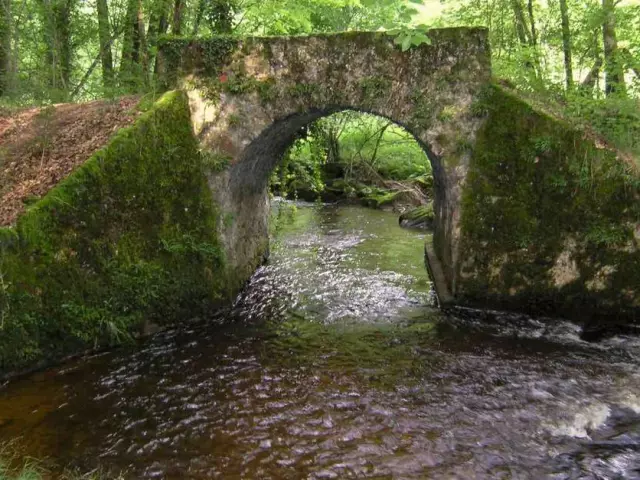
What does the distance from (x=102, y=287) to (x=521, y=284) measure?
6.36 m

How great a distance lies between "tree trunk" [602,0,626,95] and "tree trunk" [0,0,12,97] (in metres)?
13.5

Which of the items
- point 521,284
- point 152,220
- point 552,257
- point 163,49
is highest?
point 163,49

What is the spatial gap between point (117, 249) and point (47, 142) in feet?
7.94

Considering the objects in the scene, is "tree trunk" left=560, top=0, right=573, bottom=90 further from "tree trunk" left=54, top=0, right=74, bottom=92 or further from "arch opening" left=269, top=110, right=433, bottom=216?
"tree trunk" left=54, top=0, right=74, bottom=92

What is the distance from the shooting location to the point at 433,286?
9719 millimetres

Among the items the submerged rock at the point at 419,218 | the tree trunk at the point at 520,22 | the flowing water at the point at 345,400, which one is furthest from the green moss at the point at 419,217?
the flowing water at the point at 345,400

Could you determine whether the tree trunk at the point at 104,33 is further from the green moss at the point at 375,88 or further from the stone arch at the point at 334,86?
the green moss at the point at 375,88

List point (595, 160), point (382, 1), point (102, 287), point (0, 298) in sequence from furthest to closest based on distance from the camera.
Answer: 1. point (595, 160)
2. point (102, 287)
3. point (0, 298)
4. point (382, 1)

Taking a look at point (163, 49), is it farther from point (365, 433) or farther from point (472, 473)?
point (472, 473)

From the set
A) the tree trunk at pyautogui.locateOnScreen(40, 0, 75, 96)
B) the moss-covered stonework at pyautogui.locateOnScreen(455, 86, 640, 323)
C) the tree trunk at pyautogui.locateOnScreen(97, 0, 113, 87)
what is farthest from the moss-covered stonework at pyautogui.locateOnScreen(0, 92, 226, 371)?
Answer: the tree trunk at pyautogui.locateOnScreen(97, 0, 113, 87)

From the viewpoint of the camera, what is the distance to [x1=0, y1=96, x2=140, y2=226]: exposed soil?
6.57 meters

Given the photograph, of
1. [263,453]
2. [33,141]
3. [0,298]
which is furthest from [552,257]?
[33,141]

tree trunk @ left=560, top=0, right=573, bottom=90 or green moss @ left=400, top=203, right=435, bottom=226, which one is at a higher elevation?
tree trunk @ left=560, top=0, right=573, bottom=90

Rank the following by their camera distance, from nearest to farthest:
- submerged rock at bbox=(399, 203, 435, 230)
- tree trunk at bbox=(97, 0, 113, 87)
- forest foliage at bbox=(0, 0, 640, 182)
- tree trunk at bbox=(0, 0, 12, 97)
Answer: forest foliage at bbox=(0, 0, 640, 182)
tree trunk at bbox=(0, 0, 12, 97)
tree trunk at bbox=(97, 0, 113, 87)
submerged rock at bbox=(399, 203, 435, 230)
